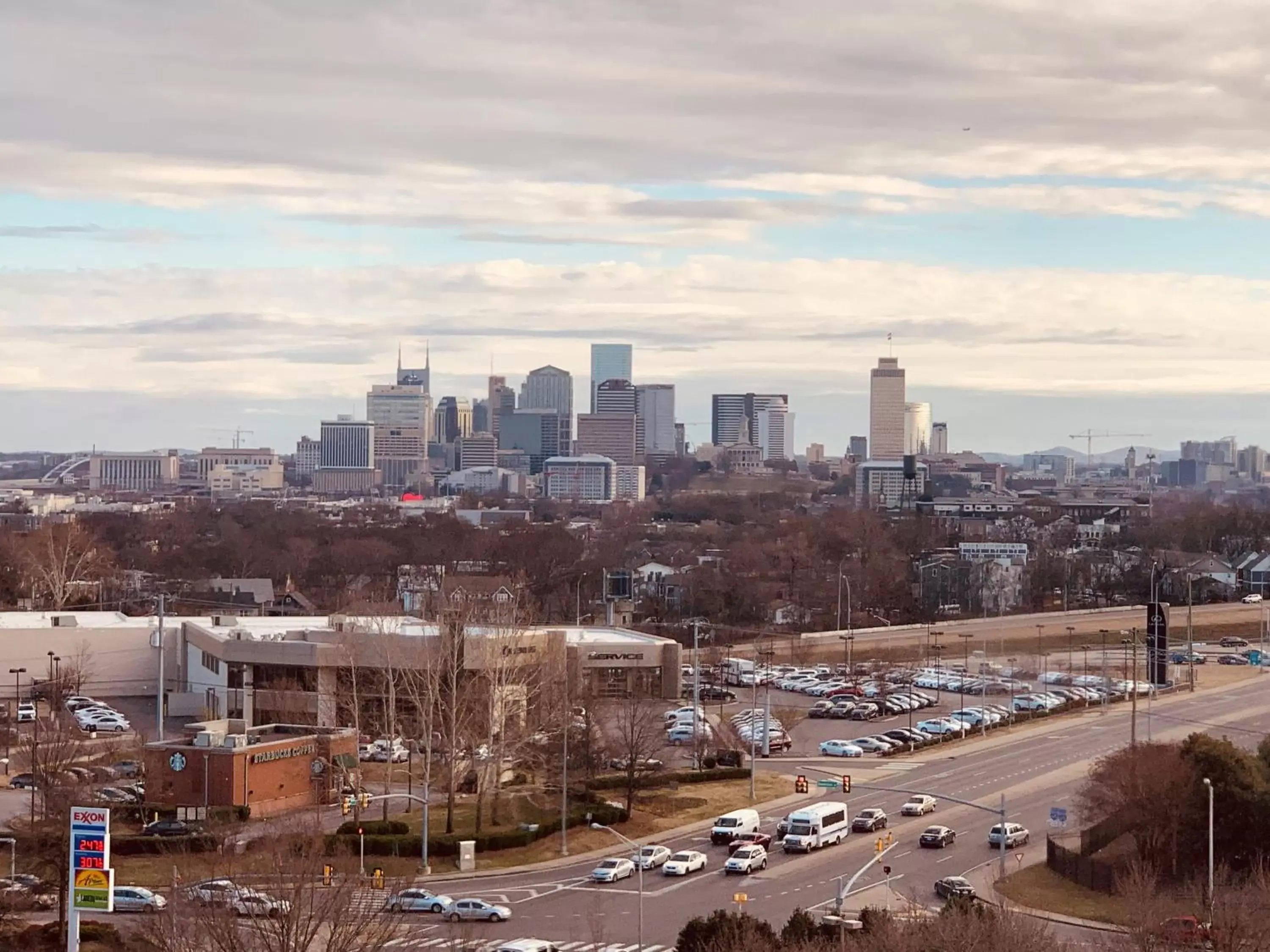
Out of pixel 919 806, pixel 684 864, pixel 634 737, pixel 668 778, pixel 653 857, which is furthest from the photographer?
pixel 668 778

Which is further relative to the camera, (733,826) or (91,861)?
(733,826)

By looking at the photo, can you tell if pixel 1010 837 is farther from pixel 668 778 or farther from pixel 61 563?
pixel 61 563

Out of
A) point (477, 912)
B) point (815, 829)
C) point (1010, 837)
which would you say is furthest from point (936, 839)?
point (477, 912)

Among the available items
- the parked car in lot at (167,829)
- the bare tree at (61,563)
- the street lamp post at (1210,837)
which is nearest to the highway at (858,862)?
the street lamp post at (1210,837)

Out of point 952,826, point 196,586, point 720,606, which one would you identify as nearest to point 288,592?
point 196,586

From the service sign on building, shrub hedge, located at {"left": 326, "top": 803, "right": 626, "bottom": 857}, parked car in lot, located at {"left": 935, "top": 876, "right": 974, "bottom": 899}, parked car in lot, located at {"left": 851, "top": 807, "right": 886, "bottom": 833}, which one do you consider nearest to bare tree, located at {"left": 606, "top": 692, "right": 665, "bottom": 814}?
shrub hedge, located at {"left": 326, "top": 803, "right": 626, "bottom": 857}

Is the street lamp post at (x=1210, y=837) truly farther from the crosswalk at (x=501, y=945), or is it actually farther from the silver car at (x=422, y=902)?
the silver car at (x=422, y=902)
